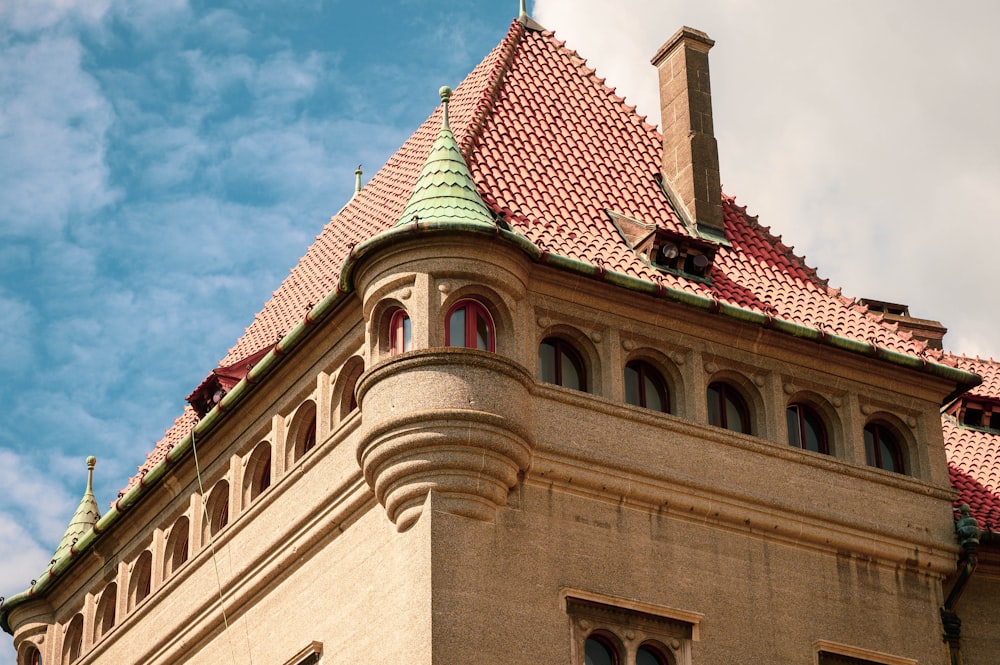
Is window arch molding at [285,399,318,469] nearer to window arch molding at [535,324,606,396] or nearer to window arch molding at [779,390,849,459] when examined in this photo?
window arch molding at [535,324,606,396]

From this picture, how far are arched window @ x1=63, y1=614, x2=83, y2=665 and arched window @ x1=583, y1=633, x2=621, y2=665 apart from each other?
1227cm

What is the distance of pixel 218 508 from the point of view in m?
33.2

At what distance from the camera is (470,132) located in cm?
3275

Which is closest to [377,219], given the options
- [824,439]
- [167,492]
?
[167,492]

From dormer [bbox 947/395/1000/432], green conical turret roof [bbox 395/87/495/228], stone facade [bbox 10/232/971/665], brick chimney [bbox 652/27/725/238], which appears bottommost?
stone facade [bbox 10/232/971/665]

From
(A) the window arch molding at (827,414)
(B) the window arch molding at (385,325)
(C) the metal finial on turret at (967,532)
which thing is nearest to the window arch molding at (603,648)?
(B) the window arch molding at (385,325)

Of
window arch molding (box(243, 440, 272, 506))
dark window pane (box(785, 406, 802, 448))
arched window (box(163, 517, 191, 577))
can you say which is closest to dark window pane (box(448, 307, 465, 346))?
window arch molding (box(243, 440, 272, 506))

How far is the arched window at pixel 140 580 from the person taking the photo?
35156mm

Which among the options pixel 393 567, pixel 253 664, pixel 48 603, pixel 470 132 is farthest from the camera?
pixel 48 603

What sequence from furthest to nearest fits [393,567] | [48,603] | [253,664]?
[48,603]
[253,664]
[393,567]

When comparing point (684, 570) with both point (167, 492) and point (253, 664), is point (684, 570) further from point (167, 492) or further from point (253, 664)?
point (167, 492)

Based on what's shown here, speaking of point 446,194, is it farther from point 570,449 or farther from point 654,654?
point 654,654

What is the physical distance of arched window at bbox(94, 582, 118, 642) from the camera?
36.1 m

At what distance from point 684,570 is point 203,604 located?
7549 millimetres
